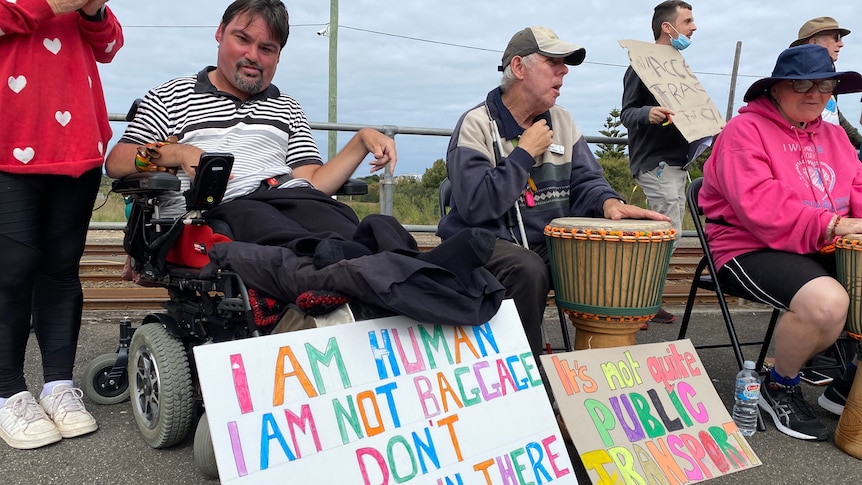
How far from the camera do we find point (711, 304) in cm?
538

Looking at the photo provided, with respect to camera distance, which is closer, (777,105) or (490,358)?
(490,358)

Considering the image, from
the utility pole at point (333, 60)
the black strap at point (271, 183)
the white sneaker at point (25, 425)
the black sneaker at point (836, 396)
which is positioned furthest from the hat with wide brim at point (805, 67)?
the utility pole at point (333, 60)

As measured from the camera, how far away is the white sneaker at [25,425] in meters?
2.41

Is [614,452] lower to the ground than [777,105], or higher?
lower

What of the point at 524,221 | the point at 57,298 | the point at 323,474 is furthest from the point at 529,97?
the point at 57,298

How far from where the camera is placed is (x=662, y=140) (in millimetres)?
4375

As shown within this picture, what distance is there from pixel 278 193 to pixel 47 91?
2.79 ft

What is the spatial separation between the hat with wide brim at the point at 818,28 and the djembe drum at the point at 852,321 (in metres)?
2.10

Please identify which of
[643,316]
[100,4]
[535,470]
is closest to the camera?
[535,470]

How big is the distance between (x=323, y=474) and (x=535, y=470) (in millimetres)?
631

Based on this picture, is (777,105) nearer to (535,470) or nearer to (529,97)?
(529,97)

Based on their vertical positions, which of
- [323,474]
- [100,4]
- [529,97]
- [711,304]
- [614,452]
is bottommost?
[711,304]

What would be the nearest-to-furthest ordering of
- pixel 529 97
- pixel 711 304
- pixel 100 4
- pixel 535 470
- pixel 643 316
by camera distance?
pixel 535 470, pixel 100 4, pixel 643 316, pixel 529 97, pixel 711 304

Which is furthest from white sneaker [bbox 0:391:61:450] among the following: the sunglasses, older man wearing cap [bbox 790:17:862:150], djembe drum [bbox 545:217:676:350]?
older man wearing cap [bbox 790:17:862:150]
